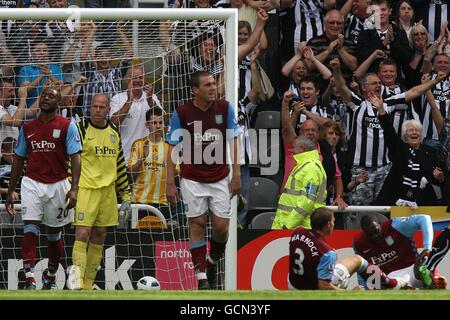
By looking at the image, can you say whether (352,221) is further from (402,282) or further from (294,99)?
(402,282)

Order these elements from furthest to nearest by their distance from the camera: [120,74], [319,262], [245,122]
→ [245,122]
[120,74]
[319,262]

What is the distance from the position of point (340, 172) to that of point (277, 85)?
1356mm

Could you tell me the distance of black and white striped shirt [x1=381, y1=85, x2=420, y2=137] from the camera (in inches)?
617

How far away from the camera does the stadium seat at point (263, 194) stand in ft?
49.6

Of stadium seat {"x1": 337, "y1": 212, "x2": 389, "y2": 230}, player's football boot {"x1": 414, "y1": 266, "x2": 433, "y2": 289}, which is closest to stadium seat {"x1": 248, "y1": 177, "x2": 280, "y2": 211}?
stadium seat {"x1": 337, "y1": 212, "x2": 389, "y2": 230}

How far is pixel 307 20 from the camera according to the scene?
15914 mm

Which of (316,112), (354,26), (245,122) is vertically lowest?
(245,122)

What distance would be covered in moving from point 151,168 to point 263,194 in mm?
1351

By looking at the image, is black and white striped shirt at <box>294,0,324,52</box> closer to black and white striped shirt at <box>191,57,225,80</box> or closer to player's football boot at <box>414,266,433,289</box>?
black and white striped shirt at <box>191,57,225,80</box>

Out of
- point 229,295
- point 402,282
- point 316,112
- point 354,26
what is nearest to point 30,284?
point 229,295

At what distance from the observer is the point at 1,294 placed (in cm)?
1086

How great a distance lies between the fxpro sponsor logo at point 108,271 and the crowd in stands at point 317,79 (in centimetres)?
79

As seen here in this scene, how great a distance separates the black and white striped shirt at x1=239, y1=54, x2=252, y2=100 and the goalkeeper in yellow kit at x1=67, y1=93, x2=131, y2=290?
204cm
